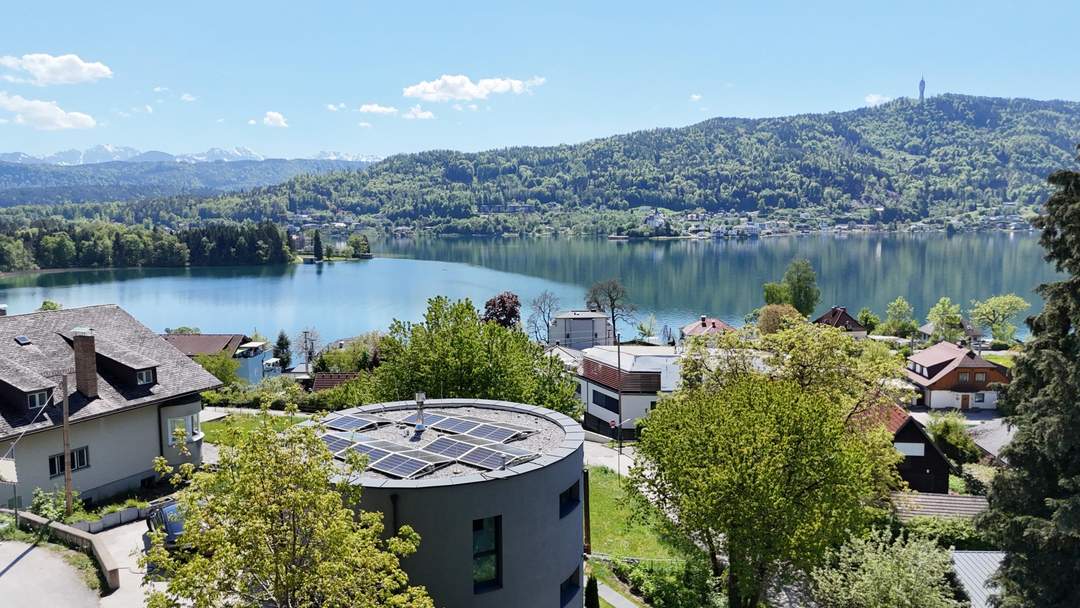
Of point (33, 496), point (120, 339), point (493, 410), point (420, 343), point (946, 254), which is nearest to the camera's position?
point (493, 410)

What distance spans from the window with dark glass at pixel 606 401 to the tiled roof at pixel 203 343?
30733mm

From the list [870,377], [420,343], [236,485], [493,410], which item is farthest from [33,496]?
[870,377]

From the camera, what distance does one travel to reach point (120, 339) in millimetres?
28469

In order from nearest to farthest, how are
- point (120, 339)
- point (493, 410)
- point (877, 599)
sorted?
point (877, 599) < point (493, 410) < point (120, 339)

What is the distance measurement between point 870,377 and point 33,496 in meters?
27.8

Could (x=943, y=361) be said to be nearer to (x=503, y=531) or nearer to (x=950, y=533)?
(x=950, y=533)

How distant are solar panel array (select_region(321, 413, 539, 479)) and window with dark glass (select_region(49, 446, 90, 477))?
1147 centimetres

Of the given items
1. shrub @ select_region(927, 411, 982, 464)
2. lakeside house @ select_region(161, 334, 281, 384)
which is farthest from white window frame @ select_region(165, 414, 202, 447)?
shrub @ select_region(927, 411, 982, 464)

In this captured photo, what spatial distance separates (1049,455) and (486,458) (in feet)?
41.2

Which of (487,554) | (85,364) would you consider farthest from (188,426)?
(487,554)

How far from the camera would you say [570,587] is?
56.1 feet

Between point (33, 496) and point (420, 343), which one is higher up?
point (420, 343)

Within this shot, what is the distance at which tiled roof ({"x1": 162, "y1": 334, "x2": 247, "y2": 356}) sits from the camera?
61188 mm

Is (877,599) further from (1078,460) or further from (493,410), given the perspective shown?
(493,410)
